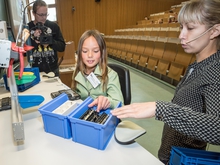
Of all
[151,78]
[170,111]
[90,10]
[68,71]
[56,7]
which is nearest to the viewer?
[170,111]

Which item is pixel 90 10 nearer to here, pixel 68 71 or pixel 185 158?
pixel 68 71

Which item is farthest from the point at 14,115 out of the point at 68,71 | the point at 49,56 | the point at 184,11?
the point at 68,71

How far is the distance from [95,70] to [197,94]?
2.16ft

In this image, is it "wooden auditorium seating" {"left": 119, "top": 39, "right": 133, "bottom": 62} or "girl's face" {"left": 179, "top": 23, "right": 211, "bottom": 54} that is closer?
"girl's face" {"left": 179, "top": 23, "right": 211, "bottom": 54}

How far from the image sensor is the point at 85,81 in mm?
1159

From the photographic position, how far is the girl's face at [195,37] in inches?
27.6

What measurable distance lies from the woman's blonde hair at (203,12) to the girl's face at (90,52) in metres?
0.57

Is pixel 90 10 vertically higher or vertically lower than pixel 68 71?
higher

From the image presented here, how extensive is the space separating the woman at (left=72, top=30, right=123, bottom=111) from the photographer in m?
A: 0.65

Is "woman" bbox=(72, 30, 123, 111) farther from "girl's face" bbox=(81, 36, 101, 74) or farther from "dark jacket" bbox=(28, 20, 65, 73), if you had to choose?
"dark jacket" bbox=(28, 20, 65, 73)

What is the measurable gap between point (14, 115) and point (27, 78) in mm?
662

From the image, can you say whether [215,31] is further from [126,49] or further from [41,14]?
[126,49]

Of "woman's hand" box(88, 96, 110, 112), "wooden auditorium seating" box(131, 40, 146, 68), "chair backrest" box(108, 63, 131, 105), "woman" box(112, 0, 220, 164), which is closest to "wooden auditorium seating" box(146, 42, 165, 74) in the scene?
"wooden auditorium seating" box(131, 40, 146, 68)

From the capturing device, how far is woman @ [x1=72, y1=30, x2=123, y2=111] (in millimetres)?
1074
